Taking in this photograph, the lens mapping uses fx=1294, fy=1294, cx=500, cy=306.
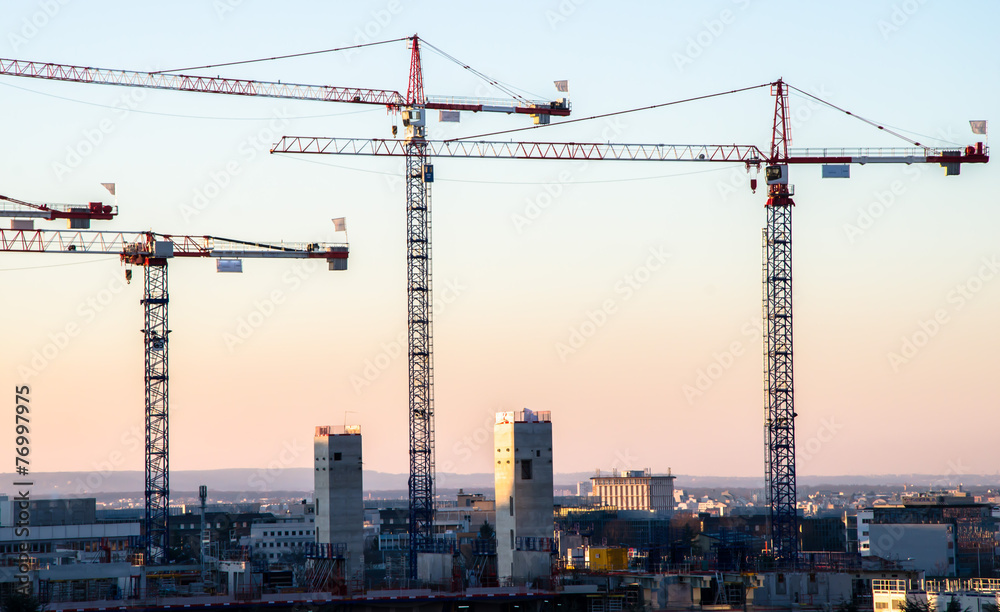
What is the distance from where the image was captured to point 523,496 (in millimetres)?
91562

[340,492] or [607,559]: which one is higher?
[340,492]

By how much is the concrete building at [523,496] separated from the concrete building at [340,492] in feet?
37.9

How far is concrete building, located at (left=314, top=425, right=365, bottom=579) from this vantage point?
9694cm

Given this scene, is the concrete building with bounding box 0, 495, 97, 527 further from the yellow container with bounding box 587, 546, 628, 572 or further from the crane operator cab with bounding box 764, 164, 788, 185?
the crane operator cab with bounding box 764, 164, 788, 185

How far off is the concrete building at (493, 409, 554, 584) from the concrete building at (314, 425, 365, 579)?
11.6 metres

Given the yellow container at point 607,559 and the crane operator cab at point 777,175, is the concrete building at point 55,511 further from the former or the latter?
the crane operator cab at point 777,175

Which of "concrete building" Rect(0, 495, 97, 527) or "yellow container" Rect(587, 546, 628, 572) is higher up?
"concrete building" Rect(0, 495, 97, 527)

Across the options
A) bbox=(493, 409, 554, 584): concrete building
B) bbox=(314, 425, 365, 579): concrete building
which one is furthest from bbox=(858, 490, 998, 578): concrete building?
bbox=(314, 425, 365, 579): concrete building

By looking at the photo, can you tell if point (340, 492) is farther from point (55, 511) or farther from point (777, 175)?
point (777, 175)

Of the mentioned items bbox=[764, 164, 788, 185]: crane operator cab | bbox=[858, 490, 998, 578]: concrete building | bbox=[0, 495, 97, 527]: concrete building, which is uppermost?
bbox=[764, 164, 788, 185]: crane operator cab

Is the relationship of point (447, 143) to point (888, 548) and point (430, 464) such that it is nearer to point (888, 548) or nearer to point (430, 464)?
point (430, 464)

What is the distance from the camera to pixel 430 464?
425ft

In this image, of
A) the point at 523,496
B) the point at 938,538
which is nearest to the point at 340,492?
the point at 523,496

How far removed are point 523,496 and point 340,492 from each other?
15.0m
